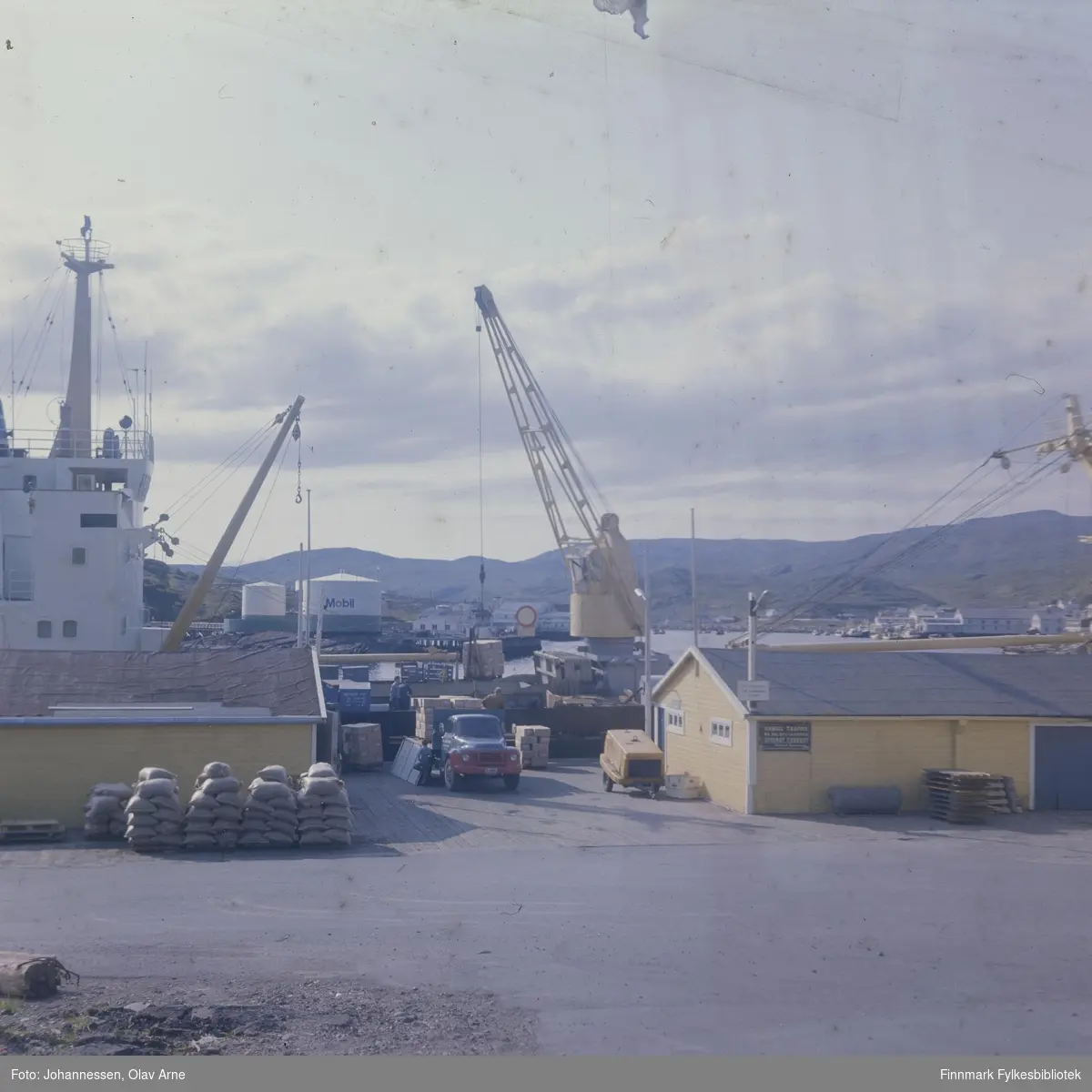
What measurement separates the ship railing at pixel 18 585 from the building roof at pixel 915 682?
24299 mm

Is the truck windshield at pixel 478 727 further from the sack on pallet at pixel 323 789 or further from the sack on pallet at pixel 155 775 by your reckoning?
the sack on pallet at pixel 155 775

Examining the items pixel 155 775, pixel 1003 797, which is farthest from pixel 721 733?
pixel 155 775

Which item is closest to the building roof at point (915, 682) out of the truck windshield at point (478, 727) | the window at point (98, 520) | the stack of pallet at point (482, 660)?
the truck windshield at point (478, 727)

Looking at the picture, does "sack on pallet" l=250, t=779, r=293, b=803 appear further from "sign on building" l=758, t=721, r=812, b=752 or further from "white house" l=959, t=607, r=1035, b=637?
"white house" l=959, t=607, r=1035, b=637

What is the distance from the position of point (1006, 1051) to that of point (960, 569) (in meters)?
58.3

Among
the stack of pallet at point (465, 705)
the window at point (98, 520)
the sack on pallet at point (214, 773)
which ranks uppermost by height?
the window at point (98, 520)

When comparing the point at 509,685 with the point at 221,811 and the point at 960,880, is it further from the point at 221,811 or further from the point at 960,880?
the point at 960,880

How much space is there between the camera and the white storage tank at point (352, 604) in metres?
109

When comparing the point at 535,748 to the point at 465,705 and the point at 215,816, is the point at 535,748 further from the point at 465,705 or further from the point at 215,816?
the point at 215,816

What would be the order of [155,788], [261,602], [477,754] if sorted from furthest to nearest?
[261,602], [477,754], [155,788]

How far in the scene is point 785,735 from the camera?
2467 cm

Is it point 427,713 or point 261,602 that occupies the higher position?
point 261,602

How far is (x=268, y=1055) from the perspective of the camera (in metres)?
8.50

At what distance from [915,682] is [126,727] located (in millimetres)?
16312
